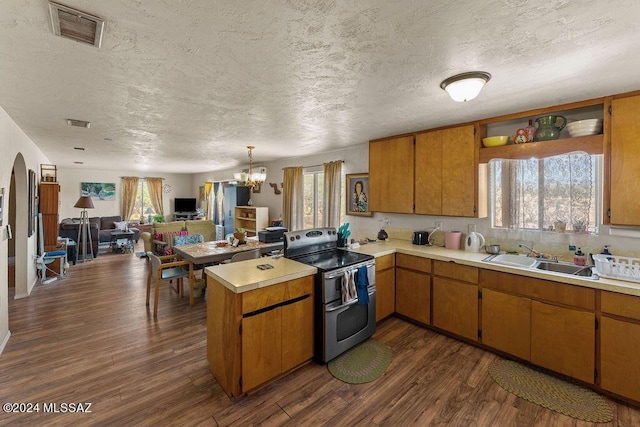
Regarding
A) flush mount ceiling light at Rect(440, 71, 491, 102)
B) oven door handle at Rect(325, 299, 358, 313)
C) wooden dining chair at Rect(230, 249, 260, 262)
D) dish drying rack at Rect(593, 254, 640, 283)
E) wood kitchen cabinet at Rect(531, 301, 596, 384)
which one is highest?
flush mount ceiling light at Rect(440, 71, 491, 102)

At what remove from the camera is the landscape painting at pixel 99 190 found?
8367 millimetres

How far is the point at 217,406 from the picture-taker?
1899 millimetres

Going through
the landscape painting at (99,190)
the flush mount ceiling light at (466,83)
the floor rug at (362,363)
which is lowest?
the floor rug at (362,363)

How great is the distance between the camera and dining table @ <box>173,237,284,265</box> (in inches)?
138

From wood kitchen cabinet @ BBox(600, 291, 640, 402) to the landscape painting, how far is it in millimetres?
11272

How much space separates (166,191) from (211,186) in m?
2.44

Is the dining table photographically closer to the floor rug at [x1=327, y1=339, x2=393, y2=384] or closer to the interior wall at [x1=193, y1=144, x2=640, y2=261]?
the interior wall at [x1=193, y1=144, x2=640, y2=261]

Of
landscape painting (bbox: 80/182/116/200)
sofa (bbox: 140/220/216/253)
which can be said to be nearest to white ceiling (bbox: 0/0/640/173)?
sofa (bbox: 140/220/216/253)

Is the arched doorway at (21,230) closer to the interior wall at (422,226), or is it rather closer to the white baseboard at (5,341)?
the white baseboard at (5,341)

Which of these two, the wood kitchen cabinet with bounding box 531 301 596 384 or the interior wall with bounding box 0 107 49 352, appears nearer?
the wood kitchen cabinet with bounding box 531 301 596 384

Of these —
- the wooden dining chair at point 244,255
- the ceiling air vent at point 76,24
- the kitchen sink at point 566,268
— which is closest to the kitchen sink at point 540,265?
the kitchen sink at point 566,268

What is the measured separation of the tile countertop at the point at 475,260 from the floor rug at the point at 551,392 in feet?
2.68

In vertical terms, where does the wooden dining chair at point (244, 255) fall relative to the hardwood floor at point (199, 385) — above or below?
above

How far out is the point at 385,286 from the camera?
10.2ft
